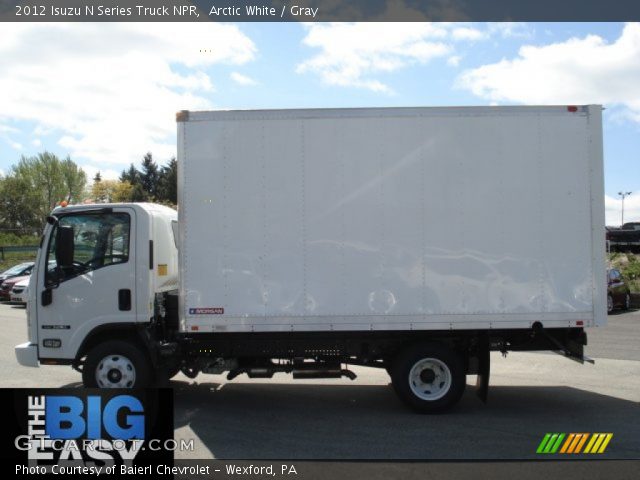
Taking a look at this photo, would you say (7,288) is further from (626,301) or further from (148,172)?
(148,172)

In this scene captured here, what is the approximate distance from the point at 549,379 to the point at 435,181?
14.0ft

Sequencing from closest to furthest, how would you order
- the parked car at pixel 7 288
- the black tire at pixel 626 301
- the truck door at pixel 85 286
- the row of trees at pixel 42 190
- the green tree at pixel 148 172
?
the truck door at pixel 85 286
the black tire at pixel 626 301
the parked car at pixel 7 288
the row of trees at pixel 42 190
the green tree at pixel 148 172

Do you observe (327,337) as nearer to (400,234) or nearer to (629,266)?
(400,234)

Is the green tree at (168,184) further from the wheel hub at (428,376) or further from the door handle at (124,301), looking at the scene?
the wheel hub at (428,376)

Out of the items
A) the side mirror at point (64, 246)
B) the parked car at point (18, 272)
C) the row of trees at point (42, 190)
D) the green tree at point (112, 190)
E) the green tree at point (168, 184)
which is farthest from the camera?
the green tree at point (112, 190)

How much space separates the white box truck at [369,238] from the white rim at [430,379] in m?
0.03

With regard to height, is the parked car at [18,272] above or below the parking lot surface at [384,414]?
above

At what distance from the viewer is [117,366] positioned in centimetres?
678

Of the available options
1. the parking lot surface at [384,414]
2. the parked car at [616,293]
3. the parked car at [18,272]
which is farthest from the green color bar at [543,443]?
the parked car at [18,272]

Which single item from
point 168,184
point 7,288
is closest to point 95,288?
point 7,288

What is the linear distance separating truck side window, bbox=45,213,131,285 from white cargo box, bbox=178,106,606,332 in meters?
0.83

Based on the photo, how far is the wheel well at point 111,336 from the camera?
6.83 meters

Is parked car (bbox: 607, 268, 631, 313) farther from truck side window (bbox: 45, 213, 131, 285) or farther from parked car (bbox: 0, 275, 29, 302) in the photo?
parked car (bbox: 0, 275, 29, 302)

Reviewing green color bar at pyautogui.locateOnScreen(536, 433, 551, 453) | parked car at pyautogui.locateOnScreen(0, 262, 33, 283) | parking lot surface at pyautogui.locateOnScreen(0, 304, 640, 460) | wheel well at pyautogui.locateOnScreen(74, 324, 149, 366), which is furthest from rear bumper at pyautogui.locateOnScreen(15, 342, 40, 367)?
parked car at pyautogui.locateOnScreen(0, 262, 33, 283)
